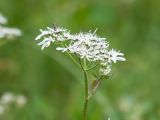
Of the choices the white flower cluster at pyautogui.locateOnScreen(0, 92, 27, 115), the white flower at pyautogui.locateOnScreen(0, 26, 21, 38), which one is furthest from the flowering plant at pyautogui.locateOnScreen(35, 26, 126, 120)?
the white flower cluster at pyautogui.locateOnScreen(0, 92, 27, 115)

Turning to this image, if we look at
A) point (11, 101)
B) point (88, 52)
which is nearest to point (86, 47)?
point (88, 52)

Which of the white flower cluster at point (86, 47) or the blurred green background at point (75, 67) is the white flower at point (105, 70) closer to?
the white flower cluster at point (86, 47)

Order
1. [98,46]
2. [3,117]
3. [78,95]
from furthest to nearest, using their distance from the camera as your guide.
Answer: [78,95], [3,117], [98,46]

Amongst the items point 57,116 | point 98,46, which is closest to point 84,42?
point 98,46

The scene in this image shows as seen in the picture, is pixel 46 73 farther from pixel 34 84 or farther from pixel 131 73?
pixel 131 73

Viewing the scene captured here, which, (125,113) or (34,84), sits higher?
(34,84)

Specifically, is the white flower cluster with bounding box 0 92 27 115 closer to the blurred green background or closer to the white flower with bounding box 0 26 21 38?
the blurred green background

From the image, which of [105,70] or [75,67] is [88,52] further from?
[75,67]
